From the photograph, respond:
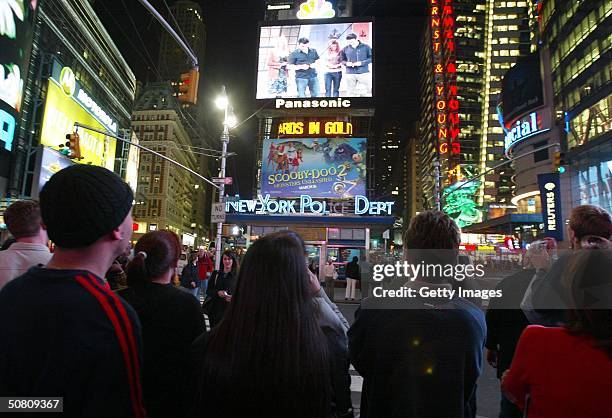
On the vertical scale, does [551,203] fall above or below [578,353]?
above

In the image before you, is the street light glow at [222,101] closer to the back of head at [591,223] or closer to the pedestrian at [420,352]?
the back of head at [591,223]

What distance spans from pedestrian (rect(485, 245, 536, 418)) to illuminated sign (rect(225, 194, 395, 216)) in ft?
82.3

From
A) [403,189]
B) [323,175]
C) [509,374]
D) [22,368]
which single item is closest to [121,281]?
[22,368]

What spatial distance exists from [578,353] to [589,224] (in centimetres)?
201

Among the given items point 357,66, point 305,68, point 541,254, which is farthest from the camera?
point 305,68

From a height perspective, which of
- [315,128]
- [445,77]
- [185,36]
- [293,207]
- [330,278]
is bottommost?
[330,278]

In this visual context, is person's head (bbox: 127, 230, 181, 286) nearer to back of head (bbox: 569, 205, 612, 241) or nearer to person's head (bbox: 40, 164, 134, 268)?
person's head (bbox: 40, 164, 134, 268)

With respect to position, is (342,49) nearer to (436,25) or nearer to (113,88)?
(113,88)

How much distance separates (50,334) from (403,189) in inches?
7969

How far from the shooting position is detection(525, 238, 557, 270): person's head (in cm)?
421

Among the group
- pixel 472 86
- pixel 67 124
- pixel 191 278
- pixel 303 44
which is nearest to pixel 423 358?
pixel 191 278

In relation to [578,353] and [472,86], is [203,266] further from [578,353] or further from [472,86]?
[472,86]

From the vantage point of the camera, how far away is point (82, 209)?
1.53 metres

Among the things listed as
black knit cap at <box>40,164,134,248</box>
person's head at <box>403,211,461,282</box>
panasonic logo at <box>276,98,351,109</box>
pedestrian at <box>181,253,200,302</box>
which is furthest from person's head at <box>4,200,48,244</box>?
panasonic logo at <box>276,98,351,109</box>
